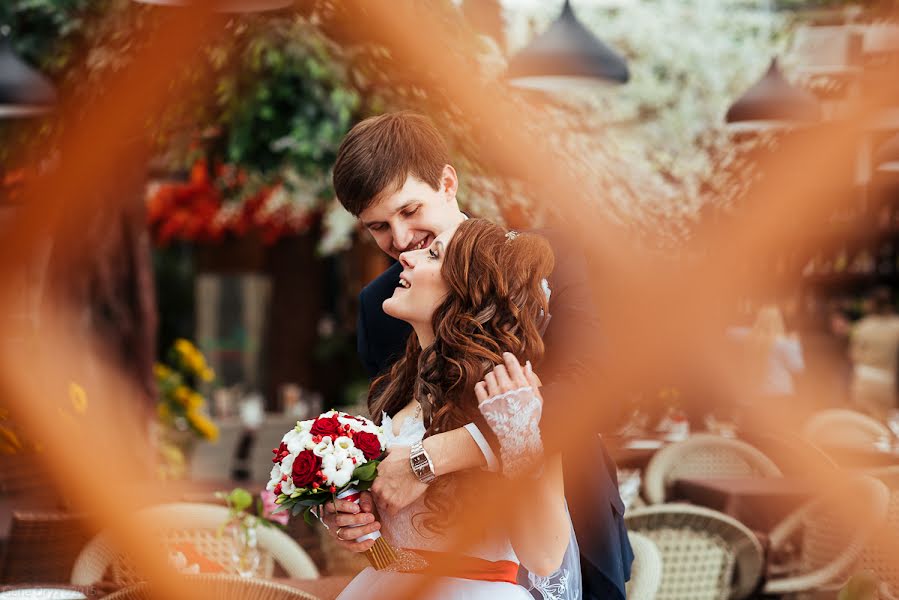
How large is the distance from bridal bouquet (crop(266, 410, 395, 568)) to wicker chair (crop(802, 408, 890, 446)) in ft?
15.7

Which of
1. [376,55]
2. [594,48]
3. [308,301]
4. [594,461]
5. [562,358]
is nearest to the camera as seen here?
[562,358]

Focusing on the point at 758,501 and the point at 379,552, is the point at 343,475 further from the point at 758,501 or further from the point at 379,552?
the point at 758,501

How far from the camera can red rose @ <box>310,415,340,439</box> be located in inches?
58.9

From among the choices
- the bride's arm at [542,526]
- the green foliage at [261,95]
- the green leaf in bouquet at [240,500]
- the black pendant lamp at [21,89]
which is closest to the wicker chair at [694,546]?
the green leaf in bouquet at [240,500]

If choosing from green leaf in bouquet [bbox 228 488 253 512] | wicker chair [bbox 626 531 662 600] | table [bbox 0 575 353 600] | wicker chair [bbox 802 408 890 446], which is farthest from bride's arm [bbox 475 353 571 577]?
wicker chair [bbox 802 408 890 446]

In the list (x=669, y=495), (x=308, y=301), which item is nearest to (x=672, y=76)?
(x=308, y=301)

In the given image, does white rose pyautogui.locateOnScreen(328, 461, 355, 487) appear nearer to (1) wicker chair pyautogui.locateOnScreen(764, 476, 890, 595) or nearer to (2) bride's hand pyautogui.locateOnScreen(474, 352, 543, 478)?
(2) bride's hand pyautogui.locateOnScreen(474, 352, 543, 478)

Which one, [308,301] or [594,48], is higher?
[594,48]

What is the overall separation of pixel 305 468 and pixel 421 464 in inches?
6.2

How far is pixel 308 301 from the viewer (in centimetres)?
1046

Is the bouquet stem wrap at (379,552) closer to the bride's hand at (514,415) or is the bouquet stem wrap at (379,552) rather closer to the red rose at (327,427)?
the red rose at (327,427)

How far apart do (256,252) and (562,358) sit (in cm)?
1141

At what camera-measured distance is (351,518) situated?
1.50 meters

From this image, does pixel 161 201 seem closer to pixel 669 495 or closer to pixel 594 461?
pixel 669 495
